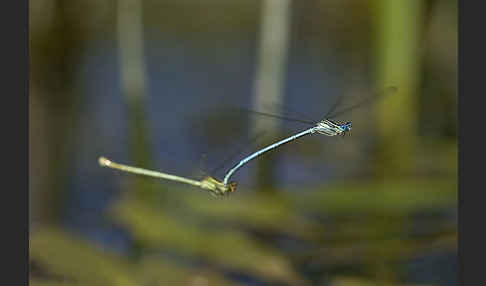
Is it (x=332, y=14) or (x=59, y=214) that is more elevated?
(x=332, y=14)

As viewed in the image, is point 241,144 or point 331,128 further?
point 241,144

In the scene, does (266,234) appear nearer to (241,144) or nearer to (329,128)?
(241,144)

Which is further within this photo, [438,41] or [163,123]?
[163,123]

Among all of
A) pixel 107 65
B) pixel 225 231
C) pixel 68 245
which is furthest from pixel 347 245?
pixel 107 65

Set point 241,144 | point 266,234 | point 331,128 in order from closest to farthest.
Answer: point 331,128 → point 266,234 → point 241,144

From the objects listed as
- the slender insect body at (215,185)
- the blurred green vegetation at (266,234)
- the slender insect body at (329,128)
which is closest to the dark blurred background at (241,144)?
the blurred green vegetation at (266,234)

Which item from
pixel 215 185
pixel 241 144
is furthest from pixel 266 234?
pixel 215 185

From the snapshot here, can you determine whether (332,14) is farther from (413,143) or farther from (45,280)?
(45,280)

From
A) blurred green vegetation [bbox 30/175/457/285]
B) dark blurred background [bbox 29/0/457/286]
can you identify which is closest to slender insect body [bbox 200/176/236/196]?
dark blurred background [bbox 29/0/457/286]
